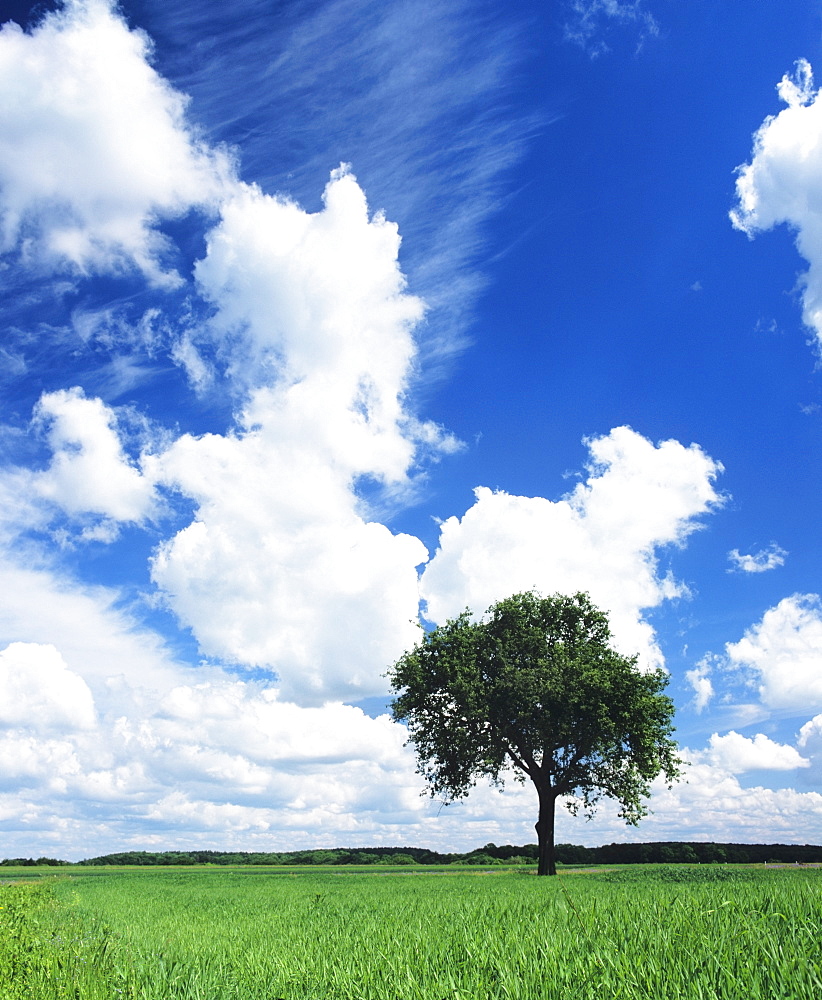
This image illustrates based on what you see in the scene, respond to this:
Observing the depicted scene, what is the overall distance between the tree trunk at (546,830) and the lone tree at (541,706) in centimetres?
6

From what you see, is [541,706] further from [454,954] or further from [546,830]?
[454,954]

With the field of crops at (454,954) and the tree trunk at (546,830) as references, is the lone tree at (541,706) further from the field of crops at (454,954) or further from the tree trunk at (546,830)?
the field of crops at (454,954)

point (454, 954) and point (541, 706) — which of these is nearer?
point (454, 954)

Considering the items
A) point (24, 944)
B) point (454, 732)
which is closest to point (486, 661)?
point (454, 732)

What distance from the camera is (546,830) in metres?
37.4

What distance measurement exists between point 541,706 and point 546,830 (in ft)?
24.9

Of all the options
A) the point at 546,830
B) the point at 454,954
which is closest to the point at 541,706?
the point at 546,830

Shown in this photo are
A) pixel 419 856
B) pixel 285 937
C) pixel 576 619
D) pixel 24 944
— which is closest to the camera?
pixel 285 937

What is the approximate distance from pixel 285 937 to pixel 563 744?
98.2ft

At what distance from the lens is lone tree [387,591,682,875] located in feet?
117

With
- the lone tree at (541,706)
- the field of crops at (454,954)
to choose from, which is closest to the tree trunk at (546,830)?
the lone tree at (541,706)

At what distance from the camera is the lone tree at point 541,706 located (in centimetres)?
3578

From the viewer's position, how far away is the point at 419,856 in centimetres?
7306

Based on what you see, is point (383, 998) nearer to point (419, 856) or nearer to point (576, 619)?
point (576, 619)
